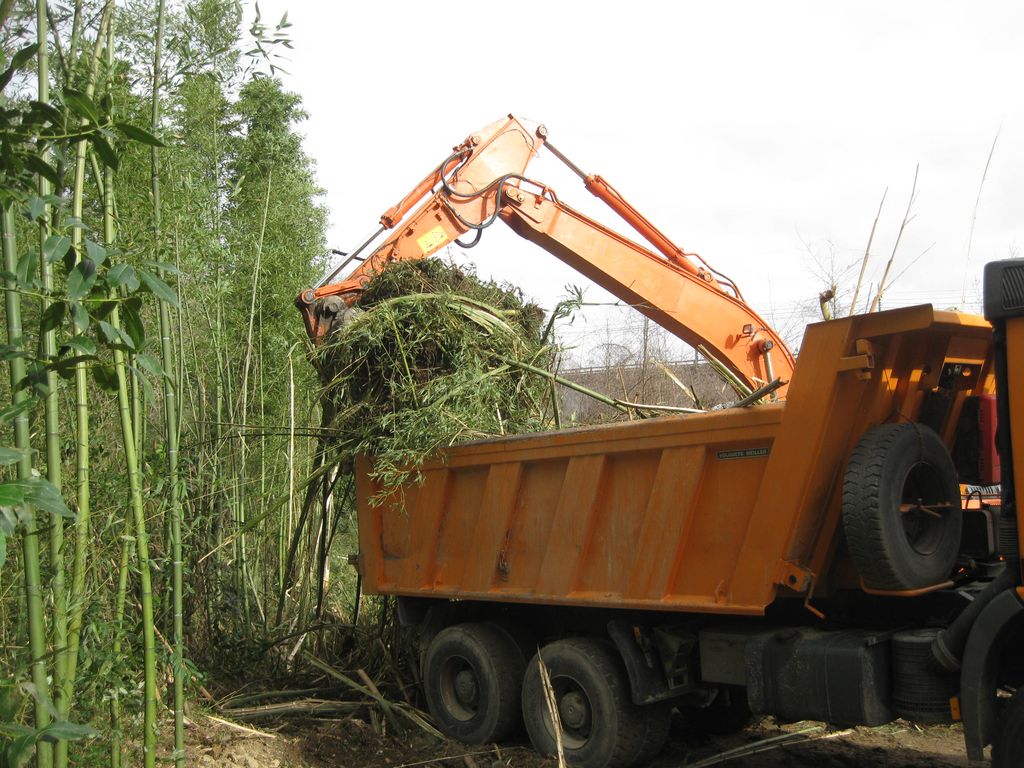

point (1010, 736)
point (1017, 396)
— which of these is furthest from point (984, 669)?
point (1017, 396)

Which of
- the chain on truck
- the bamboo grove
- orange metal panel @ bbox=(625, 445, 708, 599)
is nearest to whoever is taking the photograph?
the bamboo grove

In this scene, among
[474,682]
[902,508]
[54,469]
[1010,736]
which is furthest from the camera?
[474,682]

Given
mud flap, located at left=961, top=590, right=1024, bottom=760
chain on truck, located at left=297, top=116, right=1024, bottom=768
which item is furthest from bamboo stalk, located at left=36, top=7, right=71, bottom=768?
mud flap, located at left=961, top=590, right=1024, bottom=760

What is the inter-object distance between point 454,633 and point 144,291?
4814 millimetres

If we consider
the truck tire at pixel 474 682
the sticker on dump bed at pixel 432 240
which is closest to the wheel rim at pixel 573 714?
the truck tire at pixel 474 682

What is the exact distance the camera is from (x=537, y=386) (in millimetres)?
7113

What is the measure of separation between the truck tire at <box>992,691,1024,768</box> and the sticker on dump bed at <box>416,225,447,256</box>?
521 cm

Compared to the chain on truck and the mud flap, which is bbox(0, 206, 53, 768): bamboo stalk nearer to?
the chain on truck

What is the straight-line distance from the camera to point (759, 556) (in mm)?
5000

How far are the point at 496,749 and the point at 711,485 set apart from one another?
2272mm

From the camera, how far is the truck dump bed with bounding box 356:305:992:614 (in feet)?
16.0

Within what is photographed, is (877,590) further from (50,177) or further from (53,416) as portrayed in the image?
(50,177)

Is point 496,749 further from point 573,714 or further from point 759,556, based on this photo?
point 759,556

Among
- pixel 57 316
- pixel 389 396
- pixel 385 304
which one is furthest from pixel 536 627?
pixel 57 316
